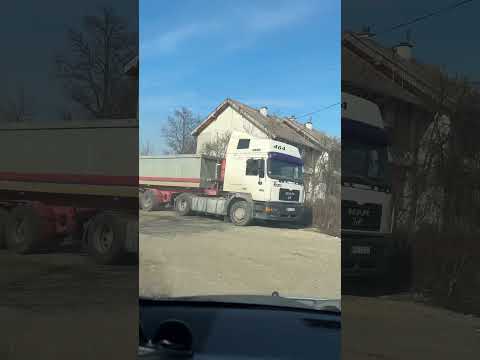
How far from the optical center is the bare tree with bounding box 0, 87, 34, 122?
141 centimetres

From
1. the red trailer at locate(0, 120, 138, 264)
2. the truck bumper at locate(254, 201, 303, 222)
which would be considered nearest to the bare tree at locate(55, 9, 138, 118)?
the red trailer at locate(0, 120, 138, 264)

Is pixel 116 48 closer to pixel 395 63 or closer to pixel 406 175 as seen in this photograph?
pixel 395 63

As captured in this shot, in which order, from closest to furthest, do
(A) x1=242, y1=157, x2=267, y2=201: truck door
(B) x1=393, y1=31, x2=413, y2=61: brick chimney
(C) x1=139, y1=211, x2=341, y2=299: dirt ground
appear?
(B) x1=393, y1=31, x2=413, y2=61: brick chimney, (A) x1=242, y1=157, x2=267, y2=201: truck door, (C) x1=139, y1=211, x2=341, y2=299: dirt ground

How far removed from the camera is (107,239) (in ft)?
4.58

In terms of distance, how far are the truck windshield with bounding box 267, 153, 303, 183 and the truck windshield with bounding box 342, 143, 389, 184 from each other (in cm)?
38

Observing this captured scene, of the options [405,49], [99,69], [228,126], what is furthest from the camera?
[228,126]

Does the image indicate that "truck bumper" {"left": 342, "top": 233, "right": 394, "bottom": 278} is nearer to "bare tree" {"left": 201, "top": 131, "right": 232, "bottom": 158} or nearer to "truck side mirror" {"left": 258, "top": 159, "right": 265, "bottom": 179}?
"truck side mirror" {"left": 258, "top": 159, "right": 265, "bottom": 179}

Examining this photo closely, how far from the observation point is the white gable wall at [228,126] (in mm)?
1668

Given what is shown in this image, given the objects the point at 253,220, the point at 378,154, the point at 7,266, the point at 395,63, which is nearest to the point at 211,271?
the point at 253,220

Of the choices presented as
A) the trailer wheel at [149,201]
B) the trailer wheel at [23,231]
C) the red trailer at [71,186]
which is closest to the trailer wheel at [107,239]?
the red trailer at [71,186]

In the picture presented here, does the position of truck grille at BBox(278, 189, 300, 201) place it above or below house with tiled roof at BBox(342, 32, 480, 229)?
below

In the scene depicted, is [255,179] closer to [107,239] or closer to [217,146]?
[217,146]

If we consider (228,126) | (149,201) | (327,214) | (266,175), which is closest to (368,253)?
(327,214)

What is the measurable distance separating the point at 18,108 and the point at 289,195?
3.94ft
